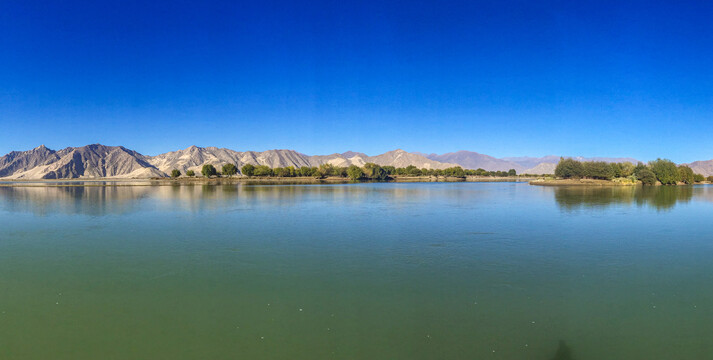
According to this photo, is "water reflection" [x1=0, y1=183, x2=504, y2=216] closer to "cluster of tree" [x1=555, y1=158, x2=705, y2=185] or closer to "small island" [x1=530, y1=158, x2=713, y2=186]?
"small island" [x1=530, y1=158, x2=713, y2=186]

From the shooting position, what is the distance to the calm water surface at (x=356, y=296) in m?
8.80

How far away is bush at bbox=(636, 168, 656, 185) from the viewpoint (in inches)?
4711

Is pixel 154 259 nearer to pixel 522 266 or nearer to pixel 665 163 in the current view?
pixel 522 266

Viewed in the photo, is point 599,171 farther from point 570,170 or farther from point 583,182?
point 570,170

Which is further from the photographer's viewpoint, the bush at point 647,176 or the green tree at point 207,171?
the green tree at point 207,171

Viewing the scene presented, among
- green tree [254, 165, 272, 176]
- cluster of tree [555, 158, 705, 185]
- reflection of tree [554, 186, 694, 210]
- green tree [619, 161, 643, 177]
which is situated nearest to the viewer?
reflection of tree [554, 186, 694, 210]

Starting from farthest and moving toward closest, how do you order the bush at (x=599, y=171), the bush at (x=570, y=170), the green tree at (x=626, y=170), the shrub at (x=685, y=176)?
1. the bush at (x=570, y=170)
2. the green tree at (x=626, y=170)
3. the shrub at (x=685, y=176)
4. the bush at (x=599, y=171)

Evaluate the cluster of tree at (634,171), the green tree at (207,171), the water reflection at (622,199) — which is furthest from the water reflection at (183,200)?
the green tree at (207,171)

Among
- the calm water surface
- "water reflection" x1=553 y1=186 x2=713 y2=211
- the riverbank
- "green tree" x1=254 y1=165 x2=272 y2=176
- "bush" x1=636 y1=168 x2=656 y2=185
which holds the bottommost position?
the calm water surface

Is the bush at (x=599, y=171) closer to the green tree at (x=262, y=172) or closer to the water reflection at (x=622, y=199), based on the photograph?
the water reflection at (x=622, y=199)

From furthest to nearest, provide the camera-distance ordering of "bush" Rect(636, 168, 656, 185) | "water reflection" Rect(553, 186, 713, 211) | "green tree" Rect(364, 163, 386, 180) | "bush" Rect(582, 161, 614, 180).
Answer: "green tree" Rect(364, 163, 386, 180), "bush" Rect(582, 161, 614, 180), "bush" Rect(636, 168, 656, 185), "water reflection" Rect(553, 186, 713, 211)

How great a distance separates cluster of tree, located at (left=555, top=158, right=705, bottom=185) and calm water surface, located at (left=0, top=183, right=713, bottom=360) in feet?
400

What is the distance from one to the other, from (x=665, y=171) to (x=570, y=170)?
1049 inches

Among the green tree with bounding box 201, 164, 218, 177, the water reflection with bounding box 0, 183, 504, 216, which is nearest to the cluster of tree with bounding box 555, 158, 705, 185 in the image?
the water reflection with bounding box 0, 183, 504, 216
